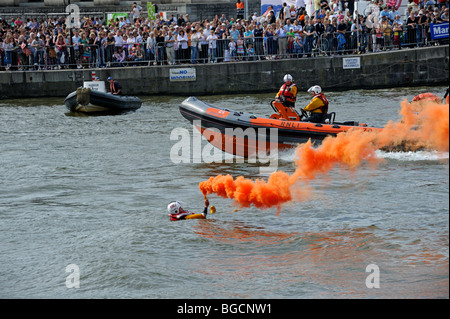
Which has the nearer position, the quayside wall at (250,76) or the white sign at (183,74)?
the quayside wall at (250,76)

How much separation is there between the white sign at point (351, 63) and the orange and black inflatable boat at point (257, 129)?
9.80 metres

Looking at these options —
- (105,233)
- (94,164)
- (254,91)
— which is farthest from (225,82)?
(105,233)

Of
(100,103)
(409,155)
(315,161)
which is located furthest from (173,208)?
(100,103)

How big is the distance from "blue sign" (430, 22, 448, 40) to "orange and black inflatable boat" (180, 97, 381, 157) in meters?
9.86

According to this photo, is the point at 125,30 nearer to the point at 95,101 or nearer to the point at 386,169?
the point at 95,101

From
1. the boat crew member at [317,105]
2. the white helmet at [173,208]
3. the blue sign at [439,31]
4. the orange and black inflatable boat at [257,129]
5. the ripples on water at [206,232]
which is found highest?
the blue sign at [439,31]

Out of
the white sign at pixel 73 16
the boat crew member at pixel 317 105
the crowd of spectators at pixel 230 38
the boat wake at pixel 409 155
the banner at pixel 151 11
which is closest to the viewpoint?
the boat wake at pixel 409 155

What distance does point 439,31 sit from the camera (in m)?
22.7

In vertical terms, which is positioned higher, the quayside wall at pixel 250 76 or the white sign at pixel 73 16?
the white sign at pixel 73 16

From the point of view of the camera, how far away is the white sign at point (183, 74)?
24547 mm

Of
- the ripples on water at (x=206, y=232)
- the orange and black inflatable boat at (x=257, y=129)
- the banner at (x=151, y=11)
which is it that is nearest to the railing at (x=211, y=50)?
the banner at (x=151, y=11)

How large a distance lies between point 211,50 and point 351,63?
15.8ft

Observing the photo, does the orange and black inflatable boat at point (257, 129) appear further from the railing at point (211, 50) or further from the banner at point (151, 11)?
the banner at point (151, 11)

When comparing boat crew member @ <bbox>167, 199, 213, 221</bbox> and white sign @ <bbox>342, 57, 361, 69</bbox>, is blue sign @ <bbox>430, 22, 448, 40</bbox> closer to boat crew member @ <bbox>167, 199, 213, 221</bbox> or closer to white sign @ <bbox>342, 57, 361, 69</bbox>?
white sign @ <bbox>342, 57, 361, 69</bbox>
